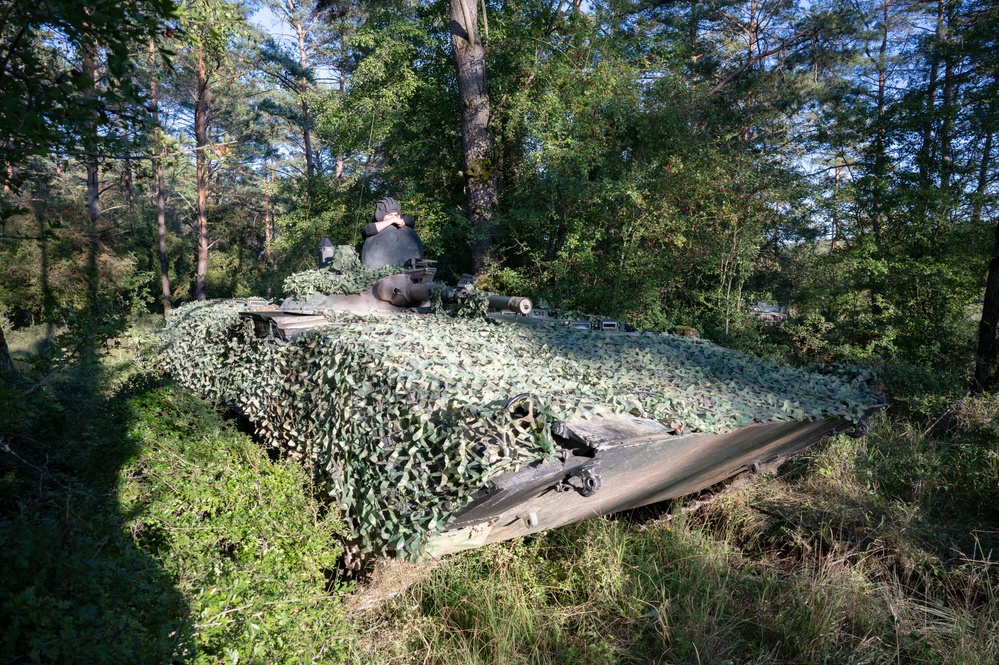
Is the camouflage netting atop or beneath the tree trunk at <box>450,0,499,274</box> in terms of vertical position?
beneath

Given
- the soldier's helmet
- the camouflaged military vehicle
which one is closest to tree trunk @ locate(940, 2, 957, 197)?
the camouflaged military vehicle

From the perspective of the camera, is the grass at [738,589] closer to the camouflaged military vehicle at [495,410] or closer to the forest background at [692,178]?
the camouflaged military vehicle at [495,410]

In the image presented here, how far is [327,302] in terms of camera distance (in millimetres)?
5973

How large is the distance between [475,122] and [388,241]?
552 centimetres

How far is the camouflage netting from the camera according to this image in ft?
8.95

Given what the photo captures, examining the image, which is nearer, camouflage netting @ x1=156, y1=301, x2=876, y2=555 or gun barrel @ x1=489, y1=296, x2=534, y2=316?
camouflage netting @ x1=156, y1=301, x2=876, y2=555

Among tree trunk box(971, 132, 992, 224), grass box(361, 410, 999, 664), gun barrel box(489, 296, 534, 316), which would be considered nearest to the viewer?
grass box(361, 410, 999, 664)

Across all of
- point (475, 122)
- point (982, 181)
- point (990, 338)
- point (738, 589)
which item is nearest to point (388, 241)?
point (738, 589)

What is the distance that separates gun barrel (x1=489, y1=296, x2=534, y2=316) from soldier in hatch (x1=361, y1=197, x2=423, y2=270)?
6.55 ft

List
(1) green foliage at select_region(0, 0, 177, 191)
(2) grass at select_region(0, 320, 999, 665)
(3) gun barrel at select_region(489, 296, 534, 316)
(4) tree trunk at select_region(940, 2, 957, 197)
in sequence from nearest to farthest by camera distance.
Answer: (1) green foliage at select_region(0, 0, 177, 191) < (2) grass at select_region(0, 320, 999, 665) < (3) gun barrel at select_region(489, 296, 534, 316) < (4) tree trunk at select_region(940, 2, 957, 197)

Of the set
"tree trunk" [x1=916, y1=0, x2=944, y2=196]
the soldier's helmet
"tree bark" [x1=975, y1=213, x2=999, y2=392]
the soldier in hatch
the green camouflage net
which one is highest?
"tree trunk" [x1=916, y1=0, x2=944, y2=196]

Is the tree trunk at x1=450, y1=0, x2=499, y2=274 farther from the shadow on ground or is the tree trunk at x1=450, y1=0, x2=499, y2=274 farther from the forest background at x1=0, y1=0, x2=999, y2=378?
the shadow on ground

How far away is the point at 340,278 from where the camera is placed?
6.14 metres

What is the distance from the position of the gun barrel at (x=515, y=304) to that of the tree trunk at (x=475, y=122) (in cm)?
628
